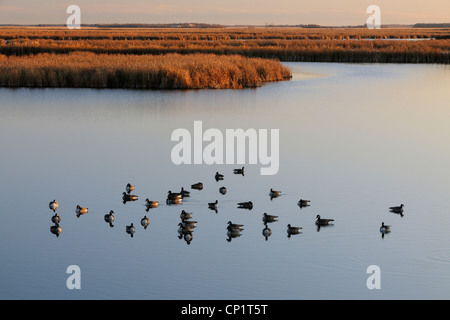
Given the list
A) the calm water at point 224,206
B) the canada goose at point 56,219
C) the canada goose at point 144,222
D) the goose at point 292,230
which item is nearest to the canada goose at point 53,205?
the calm water at point 224,206

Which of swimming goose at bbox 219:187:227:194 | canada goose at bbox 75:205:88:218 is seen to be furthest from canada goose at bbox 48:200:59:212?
swimming goose at bbox 219:187:227:194

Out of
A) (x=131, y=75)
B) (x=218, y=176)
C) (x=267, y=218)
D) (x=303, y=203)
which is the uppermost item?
(x=131, y=75)

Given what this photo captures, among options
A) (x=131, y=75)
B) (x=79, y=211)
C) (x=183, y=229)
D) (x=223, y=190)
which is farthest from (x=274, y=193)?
(x=131, y=75)

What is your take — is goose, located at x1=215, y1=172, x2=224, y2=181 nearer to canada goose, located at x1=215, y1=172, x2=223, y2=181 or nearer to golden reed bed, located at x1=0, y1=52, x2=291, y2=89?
canada goose, located at x1=215, y1=172, x2=223, y2=181

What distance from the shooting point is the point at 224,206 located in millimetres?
15836

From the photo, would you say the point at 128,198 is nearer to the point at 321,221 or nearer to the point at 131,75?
the point at 321,221

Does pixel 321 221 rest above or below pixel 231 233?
above

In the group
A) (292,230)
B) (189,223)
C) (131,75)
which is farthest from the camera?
(131,75)

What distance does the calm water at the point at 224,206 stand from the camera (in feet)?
37.8

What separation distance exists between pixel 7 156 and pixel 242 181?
7329 millimetres

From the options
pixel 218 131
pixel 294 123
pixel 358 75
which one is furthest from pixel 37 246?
pixel 358 75

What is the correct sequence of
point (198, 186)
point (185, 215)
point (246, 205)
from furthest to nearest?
point (198, 186)
point (246, 205)
point (185, 215)

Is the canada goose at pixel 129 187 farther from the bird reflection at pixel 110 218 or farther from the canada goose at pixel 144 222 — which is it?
the canada goose at pixel 144 222

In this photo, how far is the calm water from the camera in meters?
11.5
